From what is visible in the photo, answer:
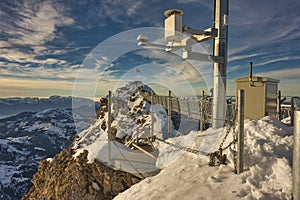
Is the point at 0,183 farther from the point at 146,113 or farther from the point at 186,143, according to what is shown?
the point at 186,143

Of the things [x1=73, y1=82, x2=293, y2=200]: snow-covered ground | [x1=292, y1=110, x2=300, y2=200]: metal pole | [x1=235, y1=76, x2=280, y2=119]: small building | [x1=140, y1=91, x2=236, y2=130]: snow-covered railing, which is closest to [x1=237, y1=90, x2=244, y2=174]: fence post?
[x1=73, y1=82, x2=293, y2=200]: snow-covered ground

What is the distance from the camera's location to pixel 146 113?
23078 mm

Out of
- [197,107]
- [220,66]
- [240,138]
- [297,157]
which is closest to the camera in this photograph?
[297,157]

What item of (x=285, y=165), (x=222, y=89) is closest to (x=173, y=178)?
(x=285, y=165)

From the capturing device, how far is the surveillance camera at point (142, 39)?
764 cm

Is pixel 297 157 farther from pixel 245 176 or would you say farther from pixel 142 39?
pixel 142 39

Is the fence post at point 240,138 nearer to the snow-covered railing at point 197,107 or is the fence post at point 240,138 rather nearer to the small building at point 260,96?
the snow-covered railing at point 197,107

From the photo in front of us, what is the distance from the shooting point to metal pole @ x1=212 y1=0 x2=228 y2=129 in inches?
321

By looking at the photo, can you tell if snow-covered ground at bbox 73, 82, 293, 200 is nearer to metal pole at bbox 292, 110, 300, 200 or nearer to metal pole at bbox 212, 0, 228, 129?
metal pole at bbox 292, 110, 300, 200

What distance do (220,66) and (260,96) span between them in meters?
2.36

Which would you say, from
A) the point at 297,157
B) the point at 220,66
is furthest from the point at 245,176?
the point at 220,66

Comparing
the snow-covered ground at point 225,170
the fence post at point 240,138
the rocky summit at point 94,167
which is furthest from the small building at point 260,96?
the rocky summit at point 94,167

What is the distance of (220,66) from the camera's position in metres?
8.27

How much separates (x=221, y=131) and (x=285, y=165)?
3.75m
